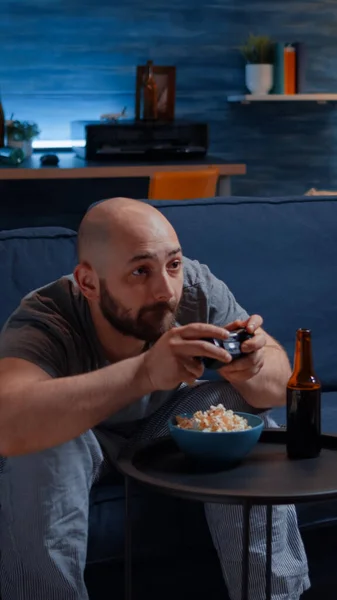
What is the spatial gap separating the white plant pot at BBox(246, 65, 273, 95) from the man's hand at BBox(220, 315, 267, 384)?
153 inches

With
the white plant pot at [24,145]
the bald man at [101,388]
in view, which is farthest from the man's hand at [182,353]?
the white plant pot at [24,145]

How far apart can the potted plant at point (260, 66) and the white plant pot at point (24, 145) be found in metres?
1.25

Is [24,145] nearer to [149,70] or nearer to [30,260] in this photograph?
[149,70]

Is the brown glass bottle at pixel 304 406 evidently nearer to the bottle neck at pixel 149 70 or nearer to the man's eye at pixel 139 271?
the man's eye at pixel 139 271

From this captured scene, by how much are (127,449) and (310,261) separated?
1.04 m

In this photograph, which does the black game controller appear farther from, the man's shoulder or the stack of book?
the stack of book

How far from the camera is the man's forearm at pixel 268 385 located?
1695 millimetres

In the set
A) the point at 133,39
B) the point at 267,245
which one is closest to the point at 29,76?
the point at 133,39

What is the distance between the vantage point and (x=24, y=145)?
16.1 ft

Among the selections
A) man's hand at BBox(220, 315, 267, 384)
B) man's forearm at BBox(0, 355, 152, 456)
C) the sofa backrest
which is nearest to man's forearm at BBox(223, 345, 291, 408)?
man's hand at BBox(220, 315, 267, 384)

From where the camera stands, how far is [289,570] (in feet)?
5.40

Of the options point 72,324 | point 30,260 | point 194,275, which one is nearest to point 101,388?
point 72,324

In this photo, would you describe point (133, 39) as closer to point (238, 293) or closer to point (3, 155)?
point (3, 155)

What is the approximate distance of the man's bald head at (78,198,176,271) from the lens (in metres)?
1.69
